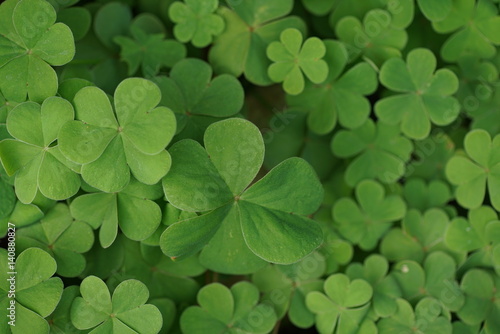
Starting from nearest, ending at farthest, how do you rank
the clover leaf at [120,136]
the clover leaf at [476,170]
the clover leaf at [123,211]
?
the clover leaf at [120,136] → the clover leaf at [123,211] → the clover leaf at [476,170]

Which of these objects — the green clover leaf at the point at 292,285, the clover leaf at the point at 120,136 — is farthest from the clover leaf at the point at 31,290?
the green clover leaf at the point at 292,285

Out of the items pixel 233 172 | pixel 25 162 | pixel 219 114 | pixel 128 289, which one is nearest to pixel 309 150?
pixel 219 114

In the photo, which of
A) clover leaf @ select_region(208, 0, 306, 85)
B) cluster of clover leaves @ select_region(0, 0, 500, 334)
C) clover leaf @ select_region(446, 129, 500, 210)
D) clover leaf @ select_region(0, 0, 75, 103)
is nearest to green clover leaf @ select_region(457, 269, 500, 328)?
cluster of clover leaves @ select_region(0, 0, 500, 334)

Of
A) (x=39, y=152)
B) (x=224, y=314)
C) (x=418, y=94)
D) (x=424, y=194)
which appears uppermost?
(x=418, y=94)

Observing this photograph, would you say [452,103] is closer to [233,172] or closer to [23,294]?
[233,172]

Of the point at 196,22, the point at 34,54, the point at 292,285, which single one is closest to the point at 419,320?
the point at 292,285

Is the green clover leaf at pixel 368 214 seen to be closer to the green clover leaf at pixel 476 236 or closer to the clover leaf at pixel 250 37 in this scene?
the green clover leaf at pixel 476 236

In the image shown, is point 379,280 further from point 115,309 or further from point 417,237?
point 115,309
